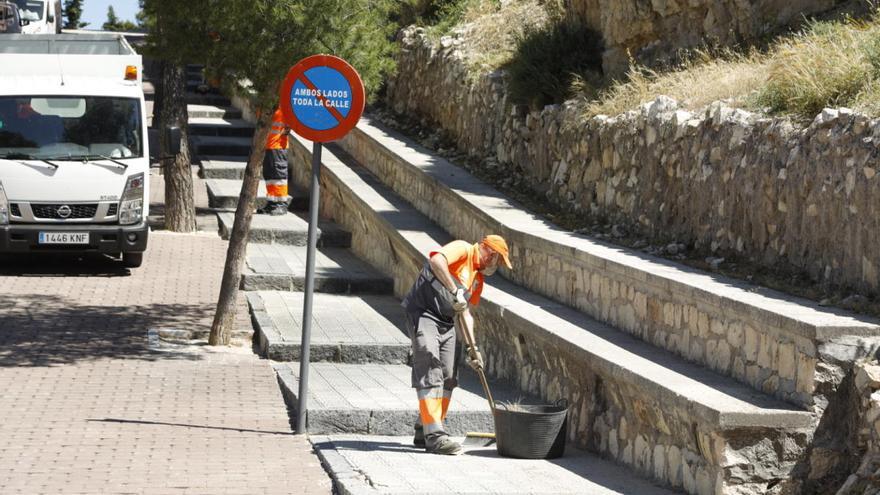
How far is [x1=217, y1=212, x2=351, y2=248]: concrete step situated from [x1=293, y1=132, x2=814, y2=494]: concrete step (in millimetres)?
4753

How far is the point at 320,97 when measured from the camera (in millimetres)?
9305

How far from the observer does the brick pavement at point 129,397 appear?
8.10 meters

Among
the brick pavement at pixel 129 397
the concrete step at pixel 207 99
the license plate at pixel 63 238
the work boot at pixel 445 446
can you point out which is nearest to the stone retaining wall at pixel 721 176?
the work boot at pixel 445 446

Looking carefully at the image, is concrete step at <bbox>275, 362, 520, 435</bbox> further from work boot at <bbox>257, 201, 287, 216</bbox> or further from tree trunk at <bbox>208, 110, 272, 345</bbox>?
work boot at <bbox>257, 201, 287, 216</bbox>

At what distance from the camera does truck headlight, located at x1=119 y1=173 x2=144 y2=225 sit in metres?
15.3

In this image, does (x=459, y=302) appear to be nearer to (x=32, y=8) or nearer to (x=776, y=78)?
(x=776, y=78)

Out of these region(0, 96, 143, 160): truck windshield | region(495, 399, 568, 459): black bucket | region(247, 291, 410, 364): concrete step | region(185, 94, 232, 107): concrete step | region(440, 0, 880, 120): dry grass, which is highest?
region(440, 0, 880, 120): dry grass

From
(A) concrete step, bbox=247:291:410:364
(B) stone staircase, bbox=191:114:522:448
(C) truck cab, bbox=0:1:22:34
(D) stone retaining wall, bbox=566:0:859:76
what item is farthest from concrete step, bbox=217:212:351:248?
(C) truck cab, bbox=0:1:22:34

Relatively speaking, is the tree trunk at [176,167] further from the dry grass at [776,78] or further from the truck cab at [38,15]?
the truck cab at [38,15]

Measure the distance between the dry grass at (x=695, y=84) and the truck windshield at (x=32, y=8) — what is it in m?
21.8

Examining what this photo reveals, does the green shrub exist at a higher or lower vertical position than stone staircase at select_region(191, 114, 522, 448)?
higher

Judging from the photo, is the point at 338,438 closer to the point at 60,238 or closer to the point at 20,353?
the point at 20,353

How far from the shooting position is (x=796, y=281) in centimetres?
862

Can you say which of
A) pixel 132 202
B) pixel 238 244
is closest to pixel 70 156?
pixel 132 202
